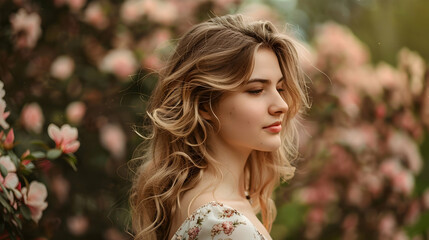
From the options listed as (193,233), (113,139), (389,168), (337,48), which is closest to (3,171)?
(193,233)

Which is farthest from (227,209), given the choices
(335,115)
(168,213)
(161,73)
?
(335,115)

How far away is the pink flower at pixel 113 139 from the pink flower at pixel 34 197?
2.30 feet

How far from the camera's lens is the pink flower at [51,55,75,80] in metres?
2.66

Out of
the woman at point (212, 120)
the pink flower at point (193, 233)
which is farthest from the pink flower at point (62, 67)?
the pink flower at point (193, 233)

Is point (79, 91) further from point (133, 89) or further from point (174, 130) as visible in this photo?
point (174, 130)

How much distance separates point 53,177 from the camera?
257 centimetres

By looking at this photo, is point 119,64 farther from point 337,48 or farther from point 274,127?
point 337,48

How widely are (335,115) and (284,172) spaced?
3.27ft

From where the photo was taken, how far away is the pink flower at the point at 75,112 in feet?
8.71

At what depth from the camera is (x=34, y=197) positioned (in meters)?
2.02

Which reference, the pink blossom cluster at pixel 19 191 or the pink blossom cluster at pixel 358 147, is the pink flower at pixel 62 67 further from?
the pink blossom cluster at pixel 358 147

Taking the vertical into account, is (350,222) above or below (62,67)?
below

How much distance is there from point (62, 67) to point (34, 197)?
83cm

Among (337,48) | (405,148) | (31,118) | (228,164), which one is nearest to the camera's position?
(228,164)
